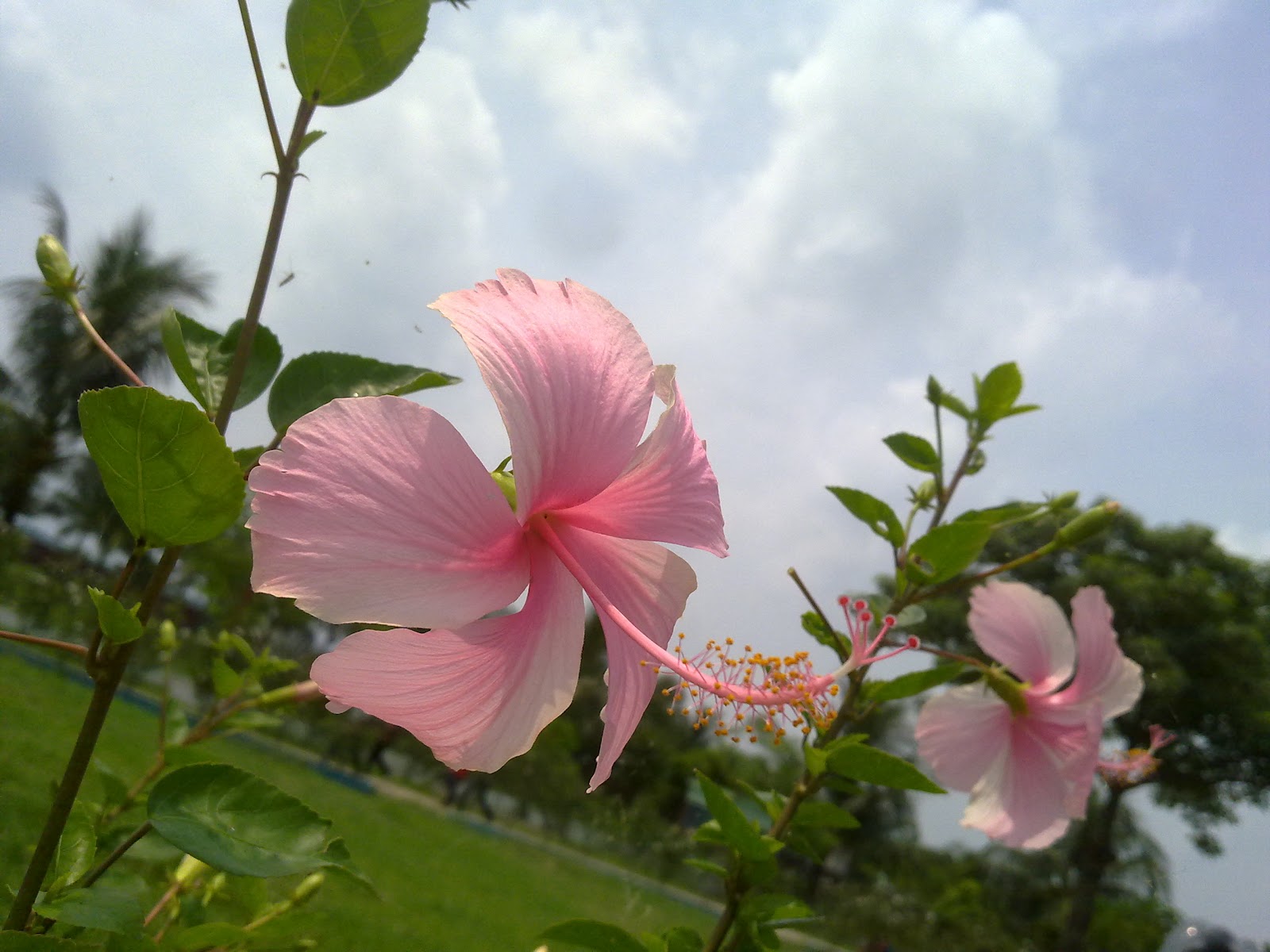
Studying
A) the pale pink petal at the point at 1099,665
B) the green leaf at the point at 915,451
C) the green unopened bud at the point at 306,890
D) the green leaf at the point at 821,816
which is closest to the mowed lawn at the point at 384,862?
the green unopened bud at the point at 306,890

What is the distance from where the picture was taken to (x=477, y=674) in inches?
26.4

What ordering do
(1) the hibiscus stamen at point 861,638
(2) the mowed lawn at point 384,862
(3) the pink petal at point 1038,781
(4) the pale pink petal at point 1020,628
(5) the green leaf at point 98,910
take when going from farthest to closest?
(2) the mowed lawn at point 384,862 < (4) the pale pink petal at point 1020,628 < (3) the pink petal at point 1038,781 < (1) the hibiscus stamen at point 861,638 < (5) the green leaf at point 98,910

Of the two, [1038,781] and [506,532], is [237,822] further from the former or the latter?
[1038,781]

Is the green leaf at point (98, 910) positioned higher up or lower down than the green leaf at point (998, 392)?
lower down

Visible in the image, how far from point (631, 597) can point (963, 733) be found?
1.05m

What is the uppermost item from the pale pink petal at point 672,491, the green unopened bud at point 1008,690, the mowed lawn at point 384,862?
the green unopened bud at point 1008,690

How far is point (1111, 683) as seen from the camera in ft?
5.24

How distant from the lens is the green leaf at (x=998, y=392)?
5.05 feet

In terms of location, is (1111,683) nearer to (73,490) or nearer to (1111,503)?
(1111,503)

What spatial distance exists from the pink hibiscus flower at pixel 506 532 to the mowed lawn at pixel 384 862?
497 mm

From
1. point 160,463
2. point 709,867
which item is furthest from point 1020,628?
point 160,463

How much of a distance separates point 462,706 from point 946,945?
1305cm

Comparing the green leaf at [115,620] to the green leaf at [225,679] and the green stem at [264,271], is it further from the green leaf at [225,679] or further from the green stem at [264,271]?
the green leaf at [225,679]

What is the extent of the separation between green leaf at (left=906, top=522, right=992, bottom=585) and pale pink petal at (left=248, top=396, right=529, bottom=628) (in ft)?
2.43
